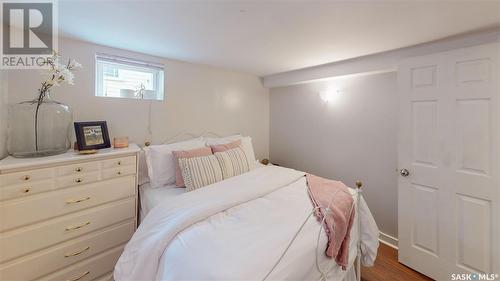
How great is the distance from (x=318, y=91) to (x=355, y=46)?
110cm

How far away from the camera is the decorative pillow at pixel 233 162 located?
2.11 meters

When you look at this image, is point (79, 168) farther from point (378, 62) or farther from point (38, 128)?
point (378, 62)

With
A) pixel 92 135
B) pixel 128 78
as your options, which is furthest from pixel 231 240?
pixel 128 78

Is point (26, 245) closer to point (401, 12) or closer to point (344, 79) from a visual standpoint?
point (401, 12)

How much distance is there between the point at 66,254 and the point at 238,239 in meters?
1.36

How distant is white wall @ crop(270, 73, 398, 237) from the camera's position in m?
2.42

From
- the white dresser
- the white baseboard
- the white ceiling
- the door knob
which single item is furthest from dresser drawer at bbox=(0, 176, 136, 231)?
the white baseboard

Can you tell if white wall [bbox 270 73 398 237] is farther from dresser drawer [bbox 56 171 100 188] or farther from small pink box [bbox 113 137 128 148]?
dresser drawer [bbox 56 171 100 188]

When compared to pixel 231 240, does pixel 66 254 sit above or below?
below

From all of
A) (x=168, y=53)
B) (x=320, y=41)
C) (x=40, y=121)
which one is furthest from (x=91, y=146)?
(x=320, y=41)

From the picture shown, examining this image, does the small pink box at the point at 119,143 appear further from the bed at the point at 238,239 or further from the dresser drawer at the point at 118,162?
the bed at the point at 238,239

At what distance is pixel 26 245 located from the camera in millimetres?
1349

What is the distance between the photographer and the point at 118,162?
1768mm

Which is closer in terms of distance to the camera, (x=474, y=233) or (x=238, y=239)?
(x=238, y=239)
